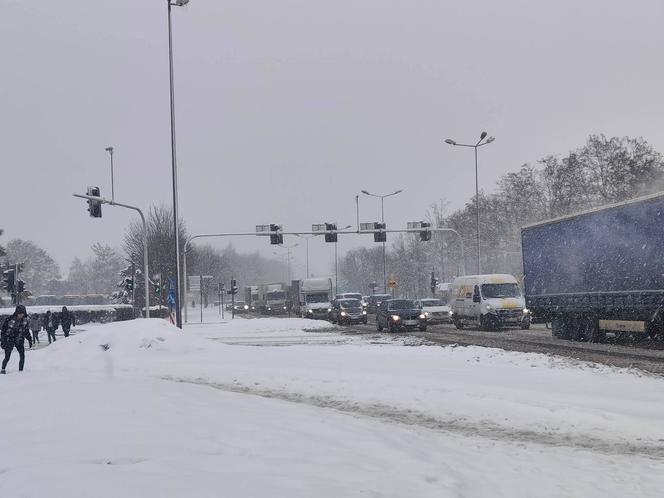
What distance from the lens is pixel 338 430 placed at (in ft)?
29.5

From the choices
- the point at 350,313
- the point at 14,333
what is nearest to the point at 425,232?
the point at 350,313

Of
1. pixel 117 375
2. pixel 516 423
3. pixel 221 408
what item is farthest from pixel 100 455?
pixel 117 375

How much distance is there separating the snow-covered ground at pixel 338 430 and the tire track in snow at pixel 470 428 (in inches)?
1.2

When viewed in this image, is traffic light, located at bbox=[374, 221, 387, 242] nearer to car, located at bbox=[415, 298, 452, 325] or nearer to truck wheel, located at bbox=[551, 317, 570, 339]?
car, located at bbox=[415, 298, 452, 325]

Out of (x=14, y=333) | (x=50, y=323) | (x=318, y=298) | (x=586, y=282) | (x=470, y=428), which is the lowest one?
(x=470, y=428)

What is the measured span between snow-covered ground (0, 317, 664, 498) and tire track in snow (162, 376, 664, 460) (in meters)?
0.03

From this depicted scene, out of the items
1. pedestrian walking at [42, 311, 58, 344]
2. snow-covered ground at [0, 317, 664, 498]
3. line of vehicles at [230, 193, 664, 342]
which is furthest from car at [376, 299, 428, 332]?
snow-covered ground at [0, 317, 664, 498]

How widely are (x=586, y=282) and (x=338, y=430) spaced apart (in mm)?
16689

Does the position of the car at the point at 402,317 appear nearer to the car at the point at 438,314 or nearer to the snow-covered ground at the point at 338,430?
the car at the point at 438,314

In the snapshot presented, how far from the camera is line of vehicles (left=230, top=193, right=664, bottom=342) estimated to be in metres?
20.5

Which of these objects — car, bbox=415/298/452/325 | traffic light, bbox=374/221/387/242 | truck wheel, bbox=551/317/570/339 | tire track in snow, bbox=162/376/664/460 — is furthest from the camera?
traffic light, bbox=374/221/387/242

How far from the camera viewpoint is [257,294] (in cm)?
9181

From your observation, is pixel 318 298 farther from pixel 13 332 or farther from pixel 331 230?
pixel 13 332

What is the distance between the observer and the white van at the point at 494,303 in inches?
1284
